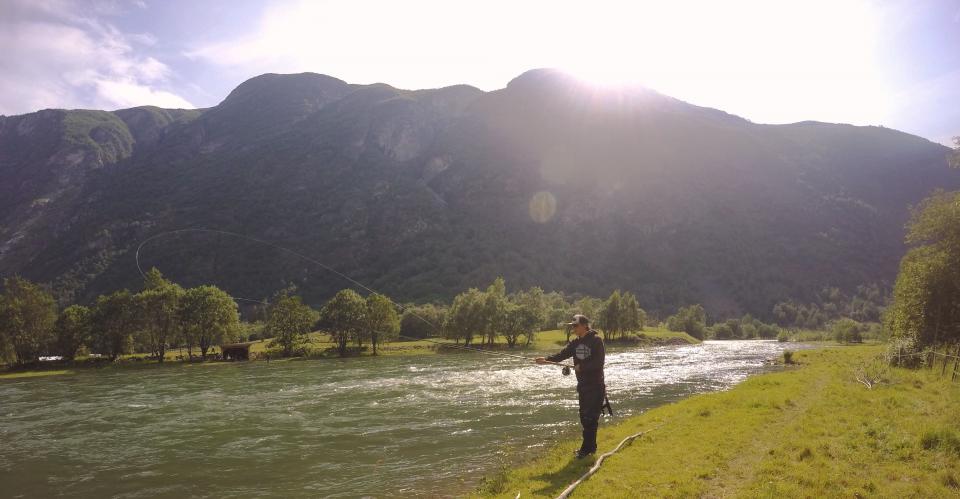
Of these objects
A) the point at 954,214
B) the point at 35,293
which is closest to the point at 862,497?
the point at 954,214

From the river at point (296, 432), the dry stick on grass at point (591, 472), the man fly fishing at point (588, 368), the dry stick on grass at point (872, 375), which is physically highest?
the man fly fishing at point (588, 368)

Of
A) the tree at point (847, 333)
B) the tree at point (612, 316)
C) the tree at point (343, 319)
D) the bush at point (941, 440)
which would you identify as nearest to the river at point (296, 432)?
the bush at point (941, 440)

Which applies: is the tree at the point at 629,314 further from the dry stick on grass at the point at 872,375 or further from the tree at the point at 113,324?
the tree at the point at 113,324

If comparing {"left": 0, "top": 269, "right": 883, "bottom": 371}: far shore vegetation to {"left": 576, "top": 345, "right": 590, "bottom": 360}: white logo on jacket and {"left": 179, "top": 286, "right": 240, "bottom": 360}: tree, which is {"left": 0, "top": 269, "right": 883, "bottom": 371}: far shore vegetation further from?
{"left": 576, "top": 345, "right": 590, "bottom": 360}: white logo on jacket

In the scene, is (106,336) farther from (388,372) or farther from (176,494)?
(176,494)

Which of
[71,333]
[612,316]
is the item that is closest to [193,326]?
[71,333]

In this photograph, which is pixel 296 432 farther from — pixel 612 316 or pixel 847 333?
pixel 847 333

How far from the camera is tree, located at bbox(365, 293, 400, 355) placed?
96.4 meters

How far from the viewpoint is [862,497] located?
9750mm

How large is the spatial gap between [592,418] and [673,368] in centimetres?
4604

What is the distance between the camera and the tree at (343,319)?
306 feet

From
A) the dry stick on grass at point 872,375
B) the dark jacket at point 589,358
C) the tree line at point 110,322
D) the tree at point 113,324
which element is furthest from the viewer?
the tree at point 113,324

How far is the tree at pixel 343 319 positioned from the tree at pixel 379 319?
136 cm

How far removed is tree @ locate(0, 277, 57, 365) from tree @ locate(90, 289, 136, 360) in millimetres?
6635
